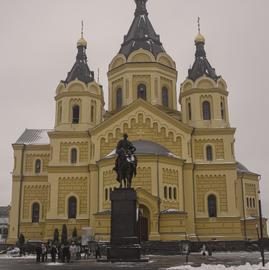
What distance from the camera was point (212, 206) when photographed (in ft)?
141

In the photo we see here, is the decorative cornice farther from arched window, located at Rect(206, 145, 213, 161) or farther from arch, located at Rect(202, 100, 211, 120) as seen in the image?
arch, located at Rect(202, 100, 211, 120)

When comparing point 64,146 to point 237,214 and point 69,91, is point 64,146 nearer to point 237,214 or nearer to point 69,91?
point 69,91

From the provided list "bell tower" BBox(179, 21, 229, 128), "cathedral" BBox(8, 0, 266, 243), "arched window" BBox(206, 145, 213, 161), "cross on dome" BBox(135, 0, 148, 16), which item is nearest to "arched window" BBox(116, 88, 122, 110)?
"cathedral" BBox(8, 0, 266, 243)

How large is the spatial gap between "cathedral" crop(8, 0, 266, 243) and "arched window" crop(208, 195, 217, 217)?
10cm

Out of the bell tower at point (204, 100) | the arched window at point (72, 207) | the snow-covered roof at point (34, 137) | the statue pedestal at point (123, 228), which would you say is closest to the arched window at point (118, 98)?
the bell tower at point (204, 100)

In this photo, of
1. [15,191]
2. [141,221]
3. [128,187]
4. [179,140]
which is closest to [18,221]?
[15,191]

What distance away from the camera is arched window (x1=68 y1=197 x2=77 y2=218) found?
43.5m

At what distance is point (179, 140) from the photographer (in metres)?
43.8

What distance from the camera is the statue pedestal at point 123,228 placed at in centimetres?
2028

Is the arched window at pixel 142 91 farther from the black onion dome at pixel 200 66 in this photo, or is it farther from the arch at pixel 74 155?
the arch at pixel 74 155

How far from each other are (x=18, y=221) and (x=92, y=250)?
15.8 m

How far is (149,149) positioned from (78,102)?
1035 centimetres

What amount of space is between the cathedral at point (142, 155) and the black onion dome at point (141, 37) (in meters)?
0.21

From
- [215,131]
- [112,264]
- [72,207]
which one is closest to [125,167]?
[112,264]
